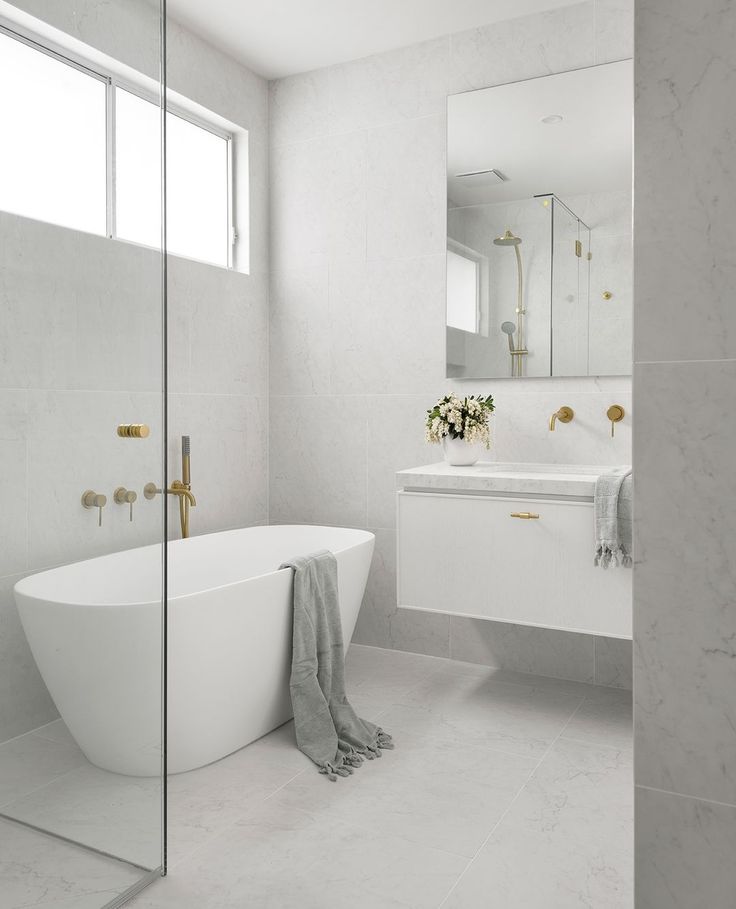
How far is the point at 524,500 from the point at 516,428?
0.64m

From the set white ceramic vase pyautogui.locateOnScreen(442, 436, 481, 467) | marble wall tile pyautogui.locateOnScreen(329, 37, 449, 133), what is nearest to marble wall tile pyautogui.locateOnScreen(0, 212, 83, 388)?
white ceramic vase pyautogui.locateOnScreen(442, 436, 481, 467)

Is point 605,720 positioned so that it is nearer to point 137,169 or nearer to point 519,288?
point 519,288

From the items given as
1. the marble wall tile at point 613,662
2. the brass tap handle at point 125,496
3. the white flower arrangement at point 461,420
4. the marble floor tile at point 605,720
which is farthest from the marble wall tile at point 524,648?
the brass tap handle at point 125,496

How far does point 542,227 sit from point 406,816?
7.78 feet

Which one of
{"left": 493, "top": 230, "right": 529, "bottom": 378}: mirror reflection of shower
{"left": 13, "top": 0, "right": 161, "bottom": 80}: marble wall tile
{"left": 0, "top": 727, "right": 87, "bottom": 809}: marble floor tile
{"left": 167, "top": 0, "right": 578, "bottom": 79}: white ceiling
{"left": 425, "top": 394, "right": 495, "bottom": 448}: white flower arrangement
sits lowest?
{"left": 0, "top": 727, "right": 87, "bottom": 809}: marble floor tile

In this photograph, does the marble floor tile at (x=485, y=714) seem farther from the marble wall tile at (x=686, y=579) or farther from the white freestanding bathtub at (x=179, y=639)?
the marble wall tile at (x=686, y=579)

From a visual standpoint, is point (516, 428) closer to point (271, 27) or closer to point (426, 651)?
point (426, 651)

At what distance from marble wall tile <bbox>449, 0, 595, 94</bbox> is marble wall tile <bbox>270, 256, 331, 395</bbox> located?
1093 mm

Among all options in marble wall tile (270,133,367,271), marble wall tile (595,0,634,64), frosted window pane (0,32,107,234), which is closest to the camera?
frosted window pane (0,32,107,234)

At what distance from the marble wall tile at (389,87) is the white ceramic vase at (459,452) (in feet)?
5.00

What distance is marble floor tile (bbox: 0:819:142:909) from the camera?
1546mm

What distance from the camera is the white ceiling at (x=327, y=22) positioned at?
3232mm

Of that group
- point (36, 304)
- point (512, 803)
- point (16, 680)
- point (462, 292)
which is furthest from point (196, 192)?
point (512, 803)

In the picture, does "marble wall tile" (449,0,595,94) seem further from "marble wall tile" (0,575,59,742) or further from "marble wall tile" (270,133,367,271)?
"marble wall tile" (0,575,59,742)
